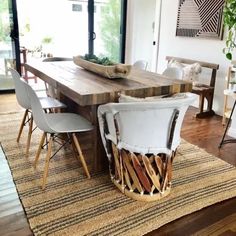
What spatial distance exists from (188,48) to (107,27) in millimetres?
1911

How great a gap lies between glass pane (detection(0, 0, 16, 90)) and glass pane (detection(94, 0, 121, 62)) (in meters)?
1.60

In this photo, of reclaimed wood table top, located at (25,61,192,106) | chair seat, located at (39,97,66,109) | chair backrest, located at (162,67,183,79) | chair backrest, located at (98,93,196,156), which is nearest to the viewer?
chair backrest, located at (98,93,196,156)

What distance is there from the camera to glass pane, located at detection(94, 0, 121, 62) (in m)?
5.47

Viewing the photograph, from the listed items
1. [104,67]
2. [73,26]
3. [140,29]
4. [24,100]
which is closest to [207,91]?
[104,67]

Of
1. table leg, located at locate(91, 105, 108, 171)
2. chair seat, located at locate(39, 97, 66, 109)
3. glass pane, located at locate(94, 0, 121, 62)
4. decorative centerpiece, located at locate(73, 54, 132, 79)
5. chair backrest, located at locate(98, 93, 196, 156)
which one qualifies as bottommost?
table leg, located at locate(91, 105, 108, 171)

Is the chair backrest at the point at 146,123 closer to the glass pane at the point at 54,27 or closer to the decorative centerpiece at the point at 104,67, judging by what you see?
the decorative centerpiece at the point at 104,67

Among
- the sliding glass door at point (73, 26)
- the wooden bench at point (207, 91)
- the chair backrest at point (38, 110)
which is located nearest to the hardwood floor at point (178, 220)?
the chair backrest at point (38, 110)

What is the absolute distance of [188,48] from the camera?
14.7ft

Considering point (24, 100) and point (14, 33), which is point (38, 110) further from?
point (14, 33)

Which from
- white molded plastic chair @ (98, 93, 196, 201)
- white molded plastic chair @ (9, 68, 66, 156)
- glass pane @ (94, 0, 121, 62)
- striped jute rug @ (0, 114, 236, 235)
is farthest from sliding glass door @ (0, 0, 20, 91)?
white molded plastic chair @ (98, 93, 196, 201)

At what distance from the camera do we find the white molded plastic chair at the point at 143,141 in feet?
5.76

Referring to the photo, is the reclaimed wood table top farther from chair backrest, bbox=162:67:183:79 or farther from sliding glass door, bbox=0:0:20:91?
sliding glass door, bbox=0:0:20:91

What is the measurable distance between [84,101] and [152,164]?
0.64 metres

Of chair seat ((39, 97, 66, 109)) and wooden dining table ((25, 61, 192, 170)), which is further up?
wooden dining table ((25, 61, 192, 170))
